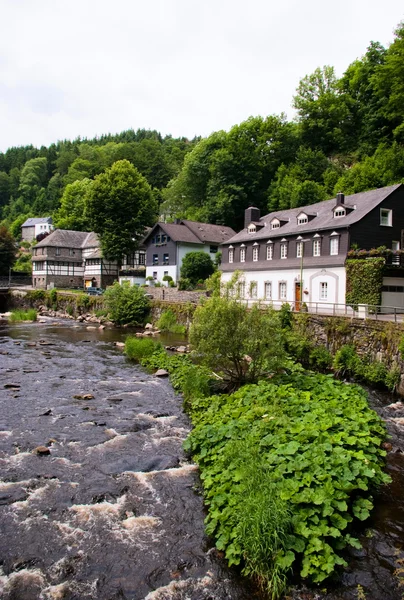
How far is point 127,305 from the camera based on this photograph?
4066 centimetres

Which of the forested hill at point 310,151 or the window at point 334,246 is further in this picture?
the forested hill at point 310,151

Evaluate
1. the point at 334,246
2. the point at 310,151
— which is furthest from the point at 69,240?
the point at 334,246

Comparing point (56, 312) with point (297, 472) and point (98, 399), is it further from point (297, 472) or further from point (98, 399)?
point (297, 472)

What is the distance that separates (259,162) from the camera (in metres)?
70.6

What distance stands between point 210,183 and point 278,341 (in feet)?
186

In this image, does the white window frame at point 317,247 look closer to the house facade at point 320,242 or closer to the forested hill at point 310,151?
the house facade at point 320,242

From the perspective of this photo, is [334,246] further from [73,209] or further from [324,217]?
[73,209]

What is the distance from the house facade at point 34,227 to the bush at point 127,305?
7517 cm

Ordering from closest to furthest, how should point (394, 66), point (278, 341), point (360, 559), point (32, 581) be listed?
point (32, 581)
point (360, 559)
point (278, 341)
point (394, 66)

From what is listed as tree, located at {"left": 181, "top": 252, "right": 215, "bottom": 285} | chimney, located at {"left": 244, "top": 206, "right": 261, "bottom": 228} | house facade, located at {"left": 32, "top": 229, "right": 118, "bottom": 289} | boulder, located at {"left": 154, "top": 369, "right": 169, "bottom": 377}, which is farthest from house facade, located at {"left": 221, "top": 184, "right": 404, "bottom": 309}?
house facade, located at {"left": 32, "top": 229, "right": 118, "bottom": 289}

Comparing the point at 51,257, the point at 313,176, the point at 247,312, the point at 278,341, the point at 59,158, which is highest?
the point at 59,158

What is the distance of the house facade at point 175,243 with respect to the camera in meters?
55.2

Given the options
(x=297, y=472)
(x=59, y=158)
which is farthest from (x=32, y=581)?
(x=59, y=158)

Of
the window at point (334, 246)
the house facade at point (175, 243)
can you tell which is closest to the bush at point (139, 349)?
the window at point (334, 246)
